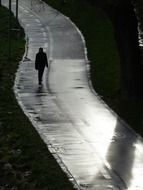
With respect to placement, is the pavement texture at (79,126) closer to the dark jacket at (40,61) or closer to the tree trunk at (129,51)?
the dark jacket at (40,61)

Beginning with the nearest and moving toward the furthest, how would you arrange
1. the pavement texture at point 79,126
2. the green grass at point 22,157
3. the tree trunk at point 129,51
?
1. the green grass at point 22,157
2. the pavement texture at point 79,126
3. the tree trunk at point 129,51

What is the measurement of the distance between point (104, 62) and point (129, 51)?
8.81 m

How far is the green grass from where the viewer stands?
14.1 metres

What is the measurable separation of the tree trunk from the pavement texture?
3.98 ft

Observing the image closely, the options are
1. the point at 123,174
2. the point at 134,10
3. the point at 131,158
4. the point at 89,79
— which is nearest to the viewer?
the point at 123,174

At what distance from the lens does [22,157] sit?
52.4 feet

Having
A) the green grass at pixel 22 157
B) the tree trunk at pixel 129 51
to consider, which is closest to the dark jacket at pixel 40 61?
the green grass at pixel 22 157

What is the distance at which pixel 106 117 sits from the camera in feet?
67.1

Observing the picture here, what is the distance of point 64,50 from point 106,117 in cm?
1679

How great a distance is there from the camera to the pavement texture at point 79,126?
1452cm

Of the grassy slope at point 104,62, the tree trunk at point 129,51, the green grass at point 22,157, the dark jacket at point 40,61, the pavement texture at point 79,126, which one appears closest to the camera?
the green grass at point 22,157

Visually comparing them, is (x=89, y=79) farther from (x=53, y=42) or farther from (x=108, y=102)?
(x=53, y=42)

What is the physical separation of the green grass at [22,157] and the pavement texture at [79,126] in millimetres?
277

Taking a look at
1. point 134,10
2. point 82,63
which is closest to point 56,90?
point 134,10
